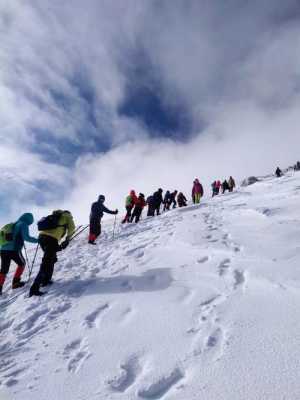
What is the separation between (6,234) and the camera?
24.1 feet

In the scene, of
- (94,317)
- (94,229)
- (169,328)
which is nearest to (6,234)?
(94,317)

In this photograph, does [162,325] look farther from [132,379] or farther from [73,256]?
[73,256]

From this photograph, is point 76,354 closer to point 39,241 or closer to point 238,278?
point 238,278

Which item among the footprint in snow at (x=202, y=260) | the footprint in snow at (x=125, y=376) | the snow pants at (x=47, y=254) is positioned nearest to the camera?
the footprint in snow at (x=125, y=376)

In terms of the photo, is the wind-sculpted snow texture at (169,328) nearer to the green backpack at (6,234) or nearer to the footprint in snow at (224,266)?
the footprint in snow at (224,266)

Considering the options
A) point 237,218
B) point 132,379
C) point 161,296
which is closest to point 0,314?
point 161,296

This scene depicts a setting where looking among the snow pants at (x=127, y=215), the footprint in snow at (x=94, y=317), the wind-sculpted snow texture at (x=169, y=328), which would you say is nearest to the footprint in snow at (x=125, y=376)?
the wind-sculpted snow texture at (x=169, y=328)

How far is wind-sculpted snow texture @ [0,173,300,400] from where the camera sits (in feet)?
9.56

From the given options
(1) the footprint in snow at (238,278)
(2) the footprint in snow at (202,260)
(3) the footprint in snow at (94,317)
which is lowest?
(3) the footprint in snow at (94,317)

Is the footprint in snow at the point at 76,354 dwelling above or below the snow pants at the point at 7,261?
below

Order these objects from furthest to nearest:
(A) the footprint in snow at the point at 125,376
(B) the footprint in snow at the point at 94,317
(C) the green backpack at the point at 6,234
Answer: (C) the green backpack at the point at 6,234
(B) the footprint in snow at the point at 94,317
(A) the footprint in snow at the point at 125,376

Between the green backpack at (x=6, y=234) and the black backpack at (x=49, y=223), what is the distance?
1106 mm

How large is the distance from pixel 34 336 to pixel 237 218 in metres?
8.08

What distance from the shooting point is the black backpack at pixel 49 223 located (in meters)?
6.86
